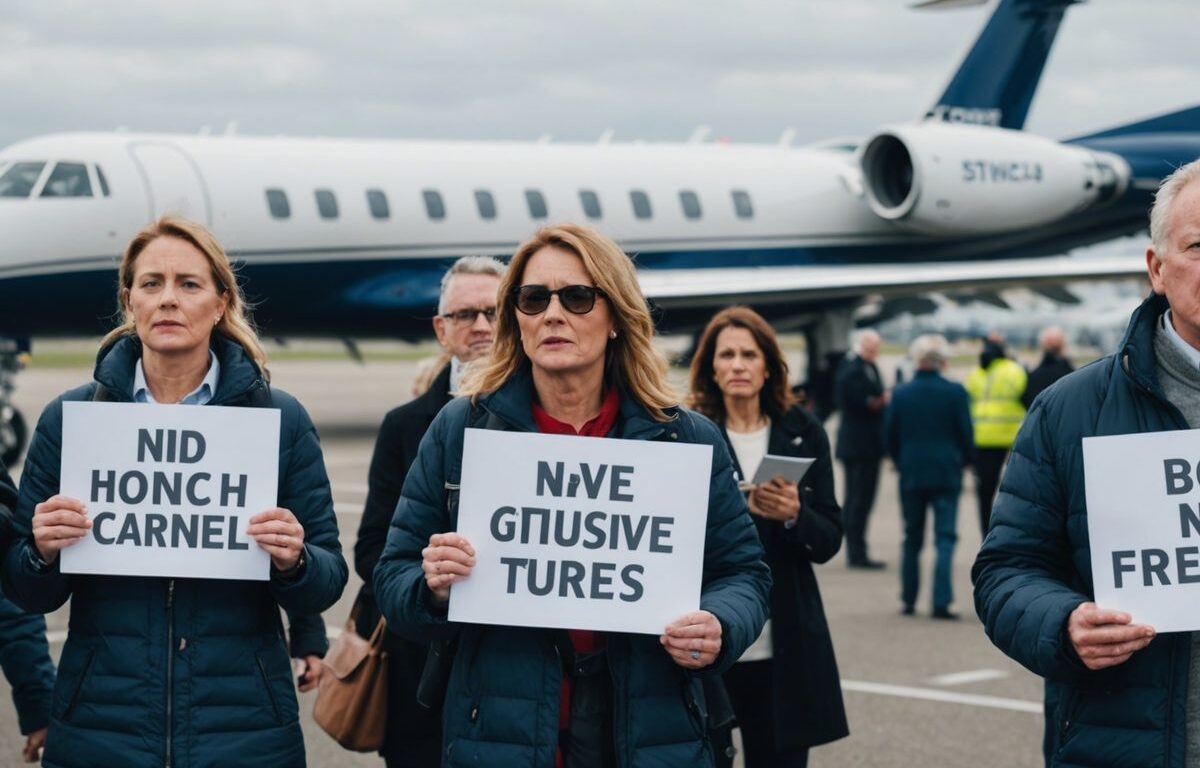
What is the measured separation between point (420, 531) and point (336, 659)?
120cm

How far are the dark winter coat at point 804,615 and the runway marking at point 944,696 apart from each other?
2.68m

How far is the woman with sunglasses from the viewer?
137 inches

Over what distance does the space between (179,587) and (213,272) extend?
0.73 meters

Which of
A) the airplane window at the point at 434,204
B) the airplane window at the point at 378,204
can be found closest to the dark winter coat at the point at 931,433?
the airplane window at the point at 378,204

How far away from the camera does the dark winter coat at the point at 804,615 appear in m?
5.05

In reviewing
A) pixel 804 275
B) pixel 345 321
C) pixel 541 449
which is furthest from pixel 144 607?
pixel 804 275

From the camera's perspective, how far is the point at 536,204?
70.1 feet

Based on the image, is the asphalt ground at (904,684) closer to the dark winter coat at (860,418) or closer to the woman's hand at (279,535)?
the dark winter coat at (860,418)

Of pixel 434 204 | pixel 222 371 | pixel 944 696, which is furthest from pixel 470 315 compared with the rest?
pixel 434 204

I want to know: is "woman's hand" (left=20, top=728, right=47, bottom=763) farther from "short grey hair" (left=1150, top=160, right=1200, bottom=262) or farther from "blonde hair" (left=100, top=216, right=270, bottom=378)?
"short grey hair" (left=1150, top=160, right=1200, bottom=262)

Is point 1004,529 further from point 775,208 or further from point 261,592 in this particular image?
point 775,208

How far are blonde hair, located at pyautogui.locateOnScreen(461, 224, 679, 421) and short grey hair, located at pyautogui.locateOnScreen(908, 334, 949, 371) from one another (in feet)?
26.1

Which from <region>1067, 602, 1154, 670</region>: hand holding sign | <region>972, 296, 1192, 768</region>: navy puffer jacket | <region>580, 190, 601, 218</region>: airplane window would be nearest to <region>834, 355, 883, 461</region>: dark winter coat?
<region>580, 190, 601, 218</region>: airplane window

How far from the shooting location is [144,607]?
3.77 m
